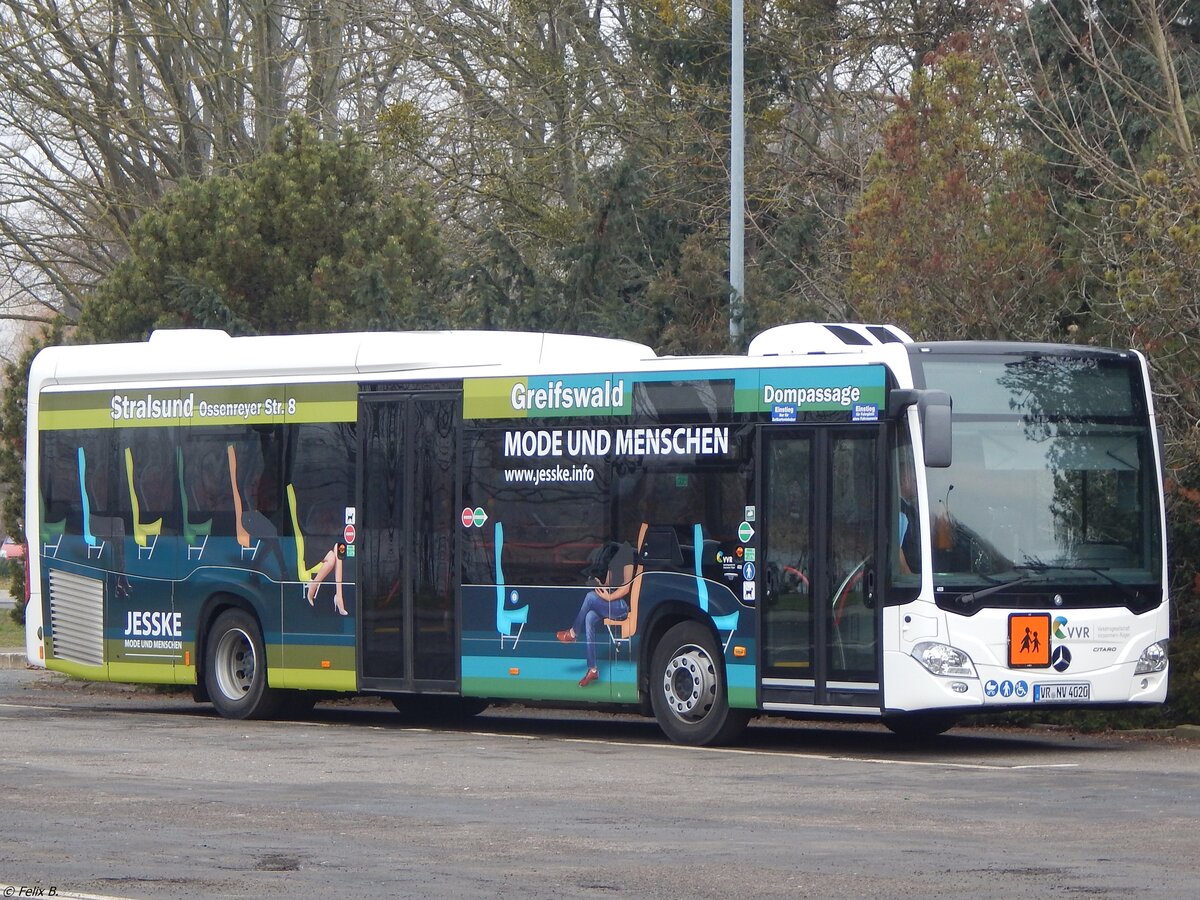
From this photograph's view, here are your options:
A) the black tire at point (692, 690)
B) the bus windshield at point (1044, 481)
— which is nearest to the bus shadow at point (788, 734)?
the black tire at point (692, 690)

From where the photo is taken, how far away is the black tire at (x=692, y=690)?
51.0 feet

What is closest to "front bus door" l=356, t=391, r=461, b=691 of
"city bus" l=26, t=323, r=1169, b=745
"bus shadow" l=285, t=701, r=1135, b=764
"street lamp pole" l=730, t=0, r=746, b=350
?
"city bus" l=26, t=323, r=1169, b=745

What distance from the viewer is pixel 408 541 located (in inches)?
688

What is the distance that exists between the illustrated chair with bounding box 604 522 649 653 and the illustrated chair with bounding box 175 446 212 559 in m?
4.53

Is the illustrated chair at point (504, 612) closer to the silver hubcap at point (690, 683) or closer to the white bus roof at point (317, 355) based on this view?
the silver hubcap at point (690, 683)

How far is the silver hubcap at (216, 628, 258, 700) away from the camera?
18.8 metres

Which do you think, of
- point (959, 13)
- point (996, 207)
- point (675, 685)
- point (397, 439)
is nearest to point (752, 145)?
point (959, 13)

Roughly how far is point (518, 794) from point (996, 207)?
362 inches

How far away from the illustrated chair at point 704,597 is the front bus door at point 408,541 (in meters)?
2.43

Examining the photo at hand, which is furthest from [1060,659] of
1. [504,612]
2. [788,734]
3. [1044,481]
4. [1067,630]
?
[504,612]

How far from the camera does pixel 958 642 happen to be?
A: 14.5 m

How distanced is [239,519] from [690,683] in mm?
4898

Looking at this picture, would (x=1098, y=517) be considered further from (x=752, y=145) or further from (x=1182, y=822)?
(x=752, y=145)

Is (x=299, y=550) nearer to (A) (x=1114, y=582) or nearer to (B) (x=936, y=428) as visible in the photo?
(B) (x=936, y=428)
